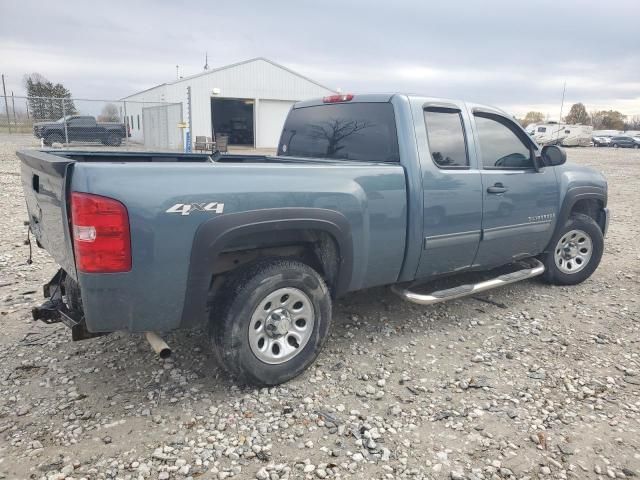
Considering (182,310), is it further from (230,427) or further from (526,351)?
(526,351)

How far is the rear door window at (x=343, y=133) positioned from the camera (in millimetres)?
3779

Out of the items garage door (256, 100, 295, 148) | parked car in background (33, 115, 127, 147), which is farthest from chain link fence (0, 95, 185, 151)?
garage door (256, 100, 295, 148)

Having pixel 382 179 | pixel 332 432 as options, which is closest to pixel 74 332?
pixel 332 432

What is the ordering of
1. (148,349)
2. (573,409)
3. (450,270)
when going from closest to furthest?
(573,409) → (148,349) → (450,270)

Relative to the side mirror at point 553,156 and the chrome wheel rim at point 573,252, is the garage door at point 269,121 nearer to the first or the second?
the chrome wheel rim at point 573,252

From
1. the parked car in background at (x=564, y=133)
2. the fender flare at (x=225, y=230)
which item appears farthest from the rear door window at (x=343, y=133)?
the parked car in background at (x=564, y=133)

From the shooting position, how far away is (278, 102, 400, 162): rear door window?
12.4ft

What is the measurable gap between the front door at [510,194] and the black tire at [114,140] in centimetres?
1991

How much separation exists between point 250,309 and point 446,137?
2.14 meters

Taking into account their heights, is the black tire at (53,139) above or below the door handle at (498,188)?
below

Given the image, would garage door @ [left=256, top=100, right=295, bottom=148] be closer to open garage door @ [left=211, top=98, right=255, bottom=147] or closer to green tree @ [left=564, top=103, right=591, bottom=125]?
open garage door @ [left=211, top=98, right=255, bottom=147]

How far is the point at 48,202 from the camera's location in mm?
2830

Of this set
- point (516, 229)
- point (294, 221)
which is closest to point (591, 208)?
point (516, 229)

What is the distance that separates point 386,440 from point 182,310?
1360 millimetres
